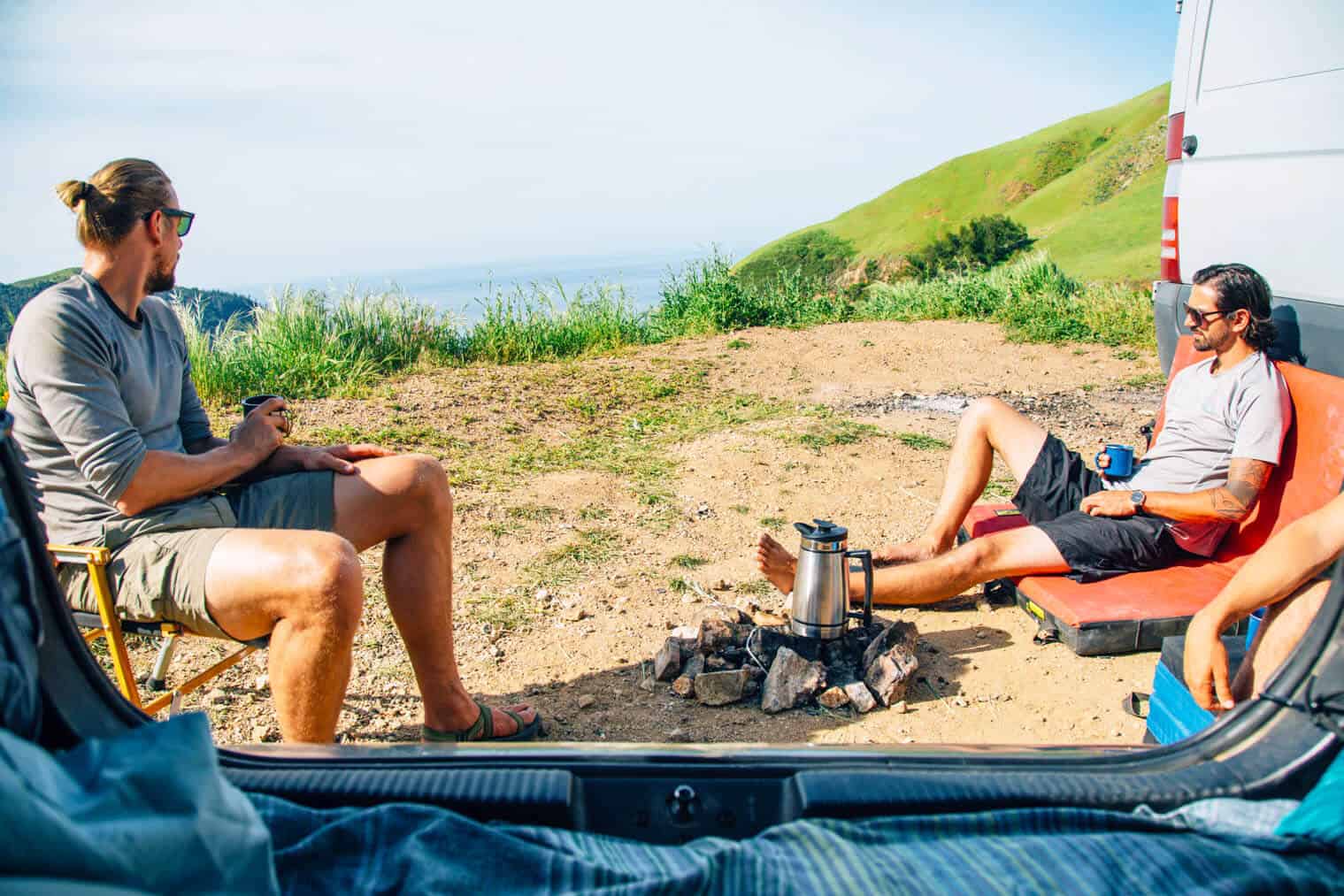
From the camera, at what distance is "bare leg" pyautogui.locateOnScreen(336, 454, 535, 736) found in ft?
9.00

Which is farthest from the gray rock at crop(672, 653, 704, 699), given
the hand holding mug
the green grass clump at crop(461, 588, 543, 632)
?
the hand holding mug

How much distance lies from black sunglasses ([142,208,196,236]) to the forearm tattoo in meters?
3.34

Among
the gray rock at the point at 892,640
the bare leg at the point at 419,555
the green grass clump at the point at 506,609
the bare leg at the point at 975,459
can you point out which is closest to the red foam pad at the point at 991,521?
the bare leg at the point at 975,459

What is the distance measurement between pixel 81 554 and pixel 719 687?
6.10ft

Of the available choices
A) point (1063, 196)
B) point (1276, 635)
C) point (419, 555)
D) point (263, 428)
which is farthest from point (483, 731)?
point (1063, 196)

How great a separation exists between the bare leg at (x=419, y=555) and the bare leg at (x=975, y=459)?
71.5 inches

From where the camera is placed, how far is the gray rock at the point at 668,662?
10.9ft

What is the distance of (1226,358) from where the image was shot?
3.62m

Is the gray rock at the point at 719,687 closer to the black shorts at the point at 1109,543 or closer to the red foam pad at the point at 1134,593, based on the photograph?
the red foam pad at the point at 1134,593

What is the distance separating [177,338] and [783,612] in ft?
7.51

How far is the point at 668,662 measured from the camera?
3.33 metres

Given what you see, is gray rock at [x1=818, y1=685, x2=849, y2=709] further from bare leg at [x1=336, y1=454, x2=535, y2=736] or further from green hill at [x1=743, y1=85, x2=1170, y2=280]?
green hill at [x1=743, y1=85, x2=1170, y2=280]

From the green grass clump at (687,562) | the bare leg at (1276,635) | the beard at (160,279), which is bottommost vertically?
the green grass clump at (687,562)

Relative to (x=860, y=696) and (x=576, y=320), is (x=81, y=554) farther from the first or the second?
(x=576, y=320)
